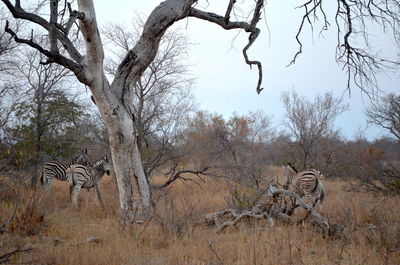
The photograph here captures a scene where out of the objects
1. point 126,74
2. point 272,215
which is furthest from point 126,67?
point 272,215

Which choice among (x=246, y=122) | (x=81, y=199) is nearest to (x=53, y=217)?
(x=81, y=199)

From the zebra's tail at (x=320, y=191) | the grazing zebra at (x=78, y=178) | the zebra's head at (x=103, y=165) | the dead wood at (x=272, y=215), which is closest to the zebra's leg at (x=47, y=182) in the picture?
the grazing zebra at (x=78, y=178)

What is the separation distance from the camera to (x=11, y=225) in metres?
6.48

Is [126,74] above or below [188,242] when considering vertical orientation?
above

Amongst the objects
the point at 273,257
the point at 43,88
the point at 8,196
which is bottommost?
the point at 273,257

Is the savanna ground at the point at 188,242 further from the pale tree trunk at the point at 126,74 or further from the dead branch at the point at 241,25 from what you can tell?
the dead branch at the point at 241,25

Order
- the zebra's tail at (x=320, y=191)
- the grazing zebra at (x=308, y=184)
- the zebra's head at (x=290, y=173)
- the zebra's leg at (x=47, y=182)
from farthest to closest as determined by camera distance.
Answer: the zebra's leg at (x=47, y=182) < the zebra's head at (x=290, y=173) < the grazing zebra at (x=308, y=184) < the zebra's tail at (x=320, y=191)

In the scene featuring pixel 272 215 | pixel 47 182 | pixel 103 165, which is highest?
pixel 103 165

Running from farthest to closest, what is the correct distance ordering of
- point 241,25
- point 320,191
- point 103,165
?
point 103,165, point 320,191, point 241,25

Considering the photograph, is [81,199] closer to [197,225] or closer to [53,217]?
[53,217]

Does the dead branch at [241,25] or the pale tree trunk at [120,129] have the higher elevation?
the dead branch at [241,25]

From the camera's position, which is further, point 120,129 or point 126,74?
point 126,74

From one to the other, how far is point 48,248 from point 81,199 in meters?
7.54

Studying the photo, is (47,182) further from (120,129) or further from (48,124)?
(120,129)
